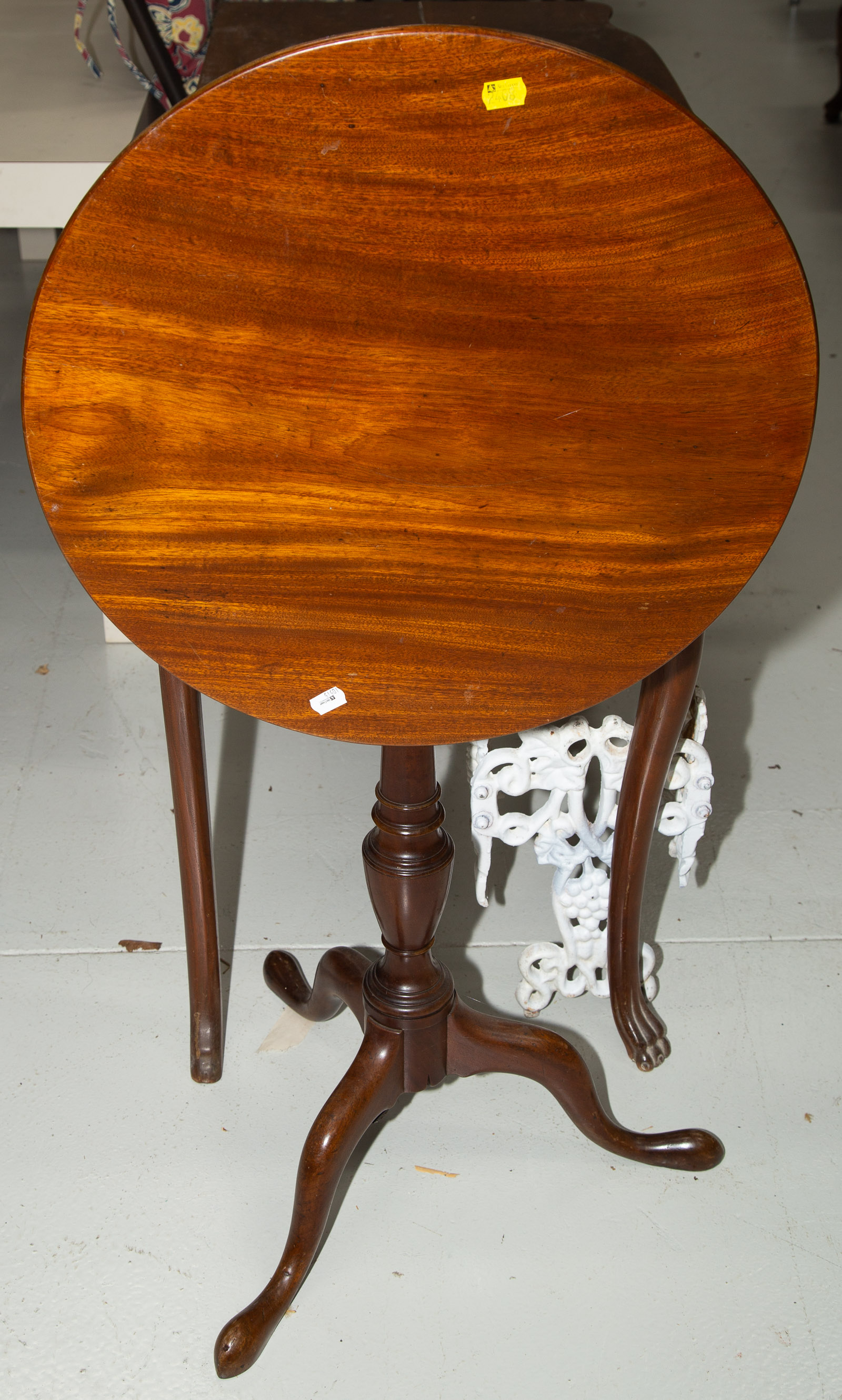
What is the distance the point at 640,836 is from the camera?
1376mm

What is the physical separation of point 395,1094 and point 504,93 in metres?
0.96

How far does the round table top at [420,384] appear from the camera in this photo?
0.74 meters

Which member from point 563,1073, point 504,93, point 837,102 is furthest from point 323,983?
point 837,102

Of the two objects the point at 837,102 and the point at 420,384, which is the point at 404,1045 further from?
the point at 837,102

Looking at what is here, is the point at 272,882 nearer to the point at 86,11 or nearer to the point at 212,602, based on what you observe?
the point at 212,602

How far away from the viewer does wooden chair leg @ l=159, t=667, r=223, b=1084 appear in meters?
1.32

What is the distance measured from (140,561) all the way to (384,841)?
0.43 m

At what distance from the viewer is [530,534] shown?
35.1 inches

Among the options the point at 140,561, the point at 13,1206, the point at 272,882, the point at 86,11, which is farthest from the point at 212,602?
the point at 86,11

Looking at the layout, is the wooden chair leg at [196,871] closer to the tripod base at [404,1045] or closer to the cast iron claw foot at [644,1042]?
the tripod base at [404,1045]

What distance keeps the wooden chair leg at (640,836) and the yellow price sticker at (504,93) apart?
0.60m

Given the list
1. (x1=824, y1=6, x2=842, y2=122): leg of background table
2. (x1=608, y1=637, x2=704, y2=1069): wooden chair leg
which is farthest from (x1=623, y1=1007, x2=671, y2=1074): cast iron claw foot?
(x1=824, y1=6, x2=842, y2=122): leg of background table

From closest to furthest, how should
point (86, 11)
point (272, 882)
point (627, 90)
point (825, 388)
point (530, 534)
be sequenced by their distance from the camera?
point (627, 90), point (530, 534), point (272, 882), point (86, 11), point (825, 388)

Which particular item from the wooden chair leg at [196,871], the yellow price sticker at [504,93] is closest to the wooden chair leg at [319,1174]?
the wooden chair leg at [196,871]
